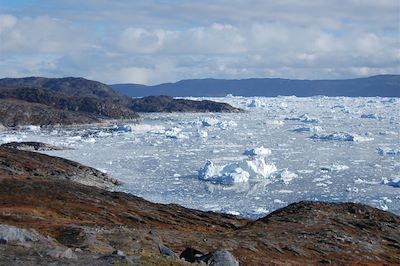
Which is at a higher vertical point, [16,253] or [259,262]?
[16,253]

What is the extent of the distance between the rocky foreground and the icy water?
664cm

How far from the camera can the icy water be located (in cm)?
3675

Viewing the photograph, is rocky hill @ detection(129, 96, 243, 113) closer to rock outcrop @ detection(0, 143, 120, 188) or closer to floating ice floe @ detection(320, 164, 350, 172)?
floating ice floe @ detection(320, 164, 350, 172)

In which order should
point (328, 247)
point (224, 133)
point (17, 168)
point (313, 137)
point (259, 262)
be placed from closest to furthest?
point (259, 262)
point (328, 247)
point (17, 168)
point (313, 137)
point (224, 133)

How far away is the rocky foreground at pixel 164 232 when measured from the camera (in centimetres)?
1233

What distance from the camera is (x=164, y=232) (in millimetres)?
20062

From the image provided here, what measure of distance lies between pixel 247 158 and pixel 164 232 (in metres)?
33.5

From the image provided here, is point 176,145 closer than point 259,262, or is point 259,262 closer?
point 259,262

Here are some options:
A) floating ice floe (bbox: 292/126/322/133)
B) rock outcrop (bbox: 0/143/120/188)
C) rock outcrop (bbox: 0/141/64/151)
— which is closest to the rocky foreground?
rock outcrop (bbox: 0/143/120/188)

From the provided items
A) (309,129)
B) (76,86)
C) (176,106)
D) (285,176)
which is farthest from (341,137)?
(76,86)

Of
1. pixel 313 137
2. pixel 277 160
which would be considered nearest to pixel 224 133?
pixel 313 137

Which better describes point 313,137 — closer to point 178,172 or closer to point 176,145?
point 176,145

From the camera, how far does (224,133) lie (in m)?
78.9

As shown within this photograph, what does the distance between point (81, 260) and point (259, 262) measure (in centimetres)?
703
